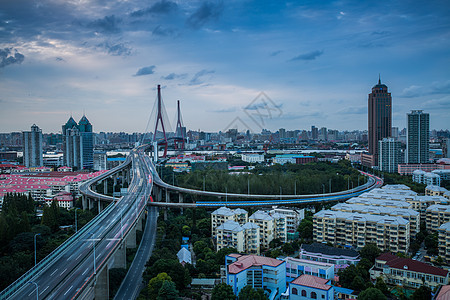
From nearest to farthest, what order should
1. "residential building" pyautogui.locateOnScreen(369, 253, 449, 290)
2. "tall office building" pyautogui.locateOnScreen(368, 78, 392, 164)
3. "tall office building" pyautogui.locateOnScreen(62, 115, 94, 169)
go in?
"residential building" pyautogui.locateOnScreen(369, 253, 449, 290) → "tall office building" pyautogui.locateOnScreen(368, 78, 392, 164) → "tall office building" pyautogui.locateOnScreen(62, 115, 94, 169)

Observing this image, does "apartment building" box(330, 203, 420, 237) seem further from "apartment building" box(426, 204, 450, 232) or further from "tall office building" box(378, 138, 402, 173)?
"tall office building" box(378, 138, 402, 173)

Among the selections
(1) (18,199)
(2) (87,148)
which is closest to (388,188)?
(1) (18,199)

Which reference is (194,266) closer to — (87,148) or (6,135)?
(87,148)

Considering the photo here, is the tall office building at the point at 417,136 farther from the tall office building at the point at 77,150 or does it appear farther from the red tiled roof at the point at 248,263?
the tall office building at the point at 77,150

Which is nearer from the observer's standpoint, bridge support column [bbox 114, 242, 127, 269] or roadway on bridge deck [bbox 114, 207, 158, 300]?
roadway on bridge deck [bbox 114, 207, 158, 300]

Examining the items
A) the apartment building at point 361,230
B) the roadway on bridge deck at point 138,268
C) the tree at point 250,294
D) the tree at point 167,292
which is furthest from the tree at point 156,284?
the apartment building at point 361,230

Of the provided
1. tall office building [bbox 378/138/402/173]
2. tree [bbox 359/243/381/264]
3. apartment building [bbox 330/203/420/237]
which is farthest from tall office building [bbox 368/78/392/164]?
tree [bbox 359/243/381/264]

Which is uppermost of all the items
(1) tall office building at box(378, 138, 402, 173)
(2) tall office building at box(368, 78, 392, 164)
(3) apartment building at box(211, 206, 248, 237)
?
(2) tall office building at box(368, 78, 392, 164)

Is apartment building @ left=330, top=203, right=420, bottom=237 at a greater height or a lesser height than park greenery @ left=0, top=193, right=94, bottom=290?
greater
